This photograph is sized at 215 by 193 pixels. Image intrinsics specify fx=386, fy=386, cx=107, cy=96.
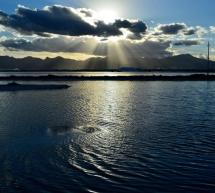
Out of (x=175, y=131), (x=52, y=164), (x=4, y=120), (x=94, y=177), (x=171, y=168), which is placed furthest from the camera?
(x=4, y=120)

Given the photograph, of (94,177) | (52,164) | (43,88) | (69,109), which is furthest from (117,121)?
(43,88)

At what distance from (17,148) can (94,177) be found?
724 centimetres

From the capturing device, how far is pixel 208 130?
25562 mm

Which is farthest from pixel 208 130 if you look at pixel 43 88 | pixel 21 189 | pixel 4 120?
pixel 43 88

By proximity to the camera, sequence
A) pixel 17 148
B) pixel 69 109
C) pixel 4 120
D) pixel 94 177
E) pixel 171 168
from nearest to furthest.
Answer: pixel 94 177 → pixel 171 168 → pixel 17 148 → pixel 4 120 → pixel 69 109

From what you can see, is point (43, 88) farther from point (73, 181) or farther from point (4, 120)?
point (73, 181)

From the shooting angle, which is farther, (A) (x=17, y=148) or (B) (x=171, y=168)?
(A) (x=17, y=148)

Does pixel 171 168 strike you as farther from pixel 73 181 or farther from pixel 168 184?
pixel 73 181

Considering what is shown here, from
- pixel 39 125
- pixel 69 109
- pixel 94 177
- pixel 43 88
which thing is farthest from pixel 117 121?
pixel 43 88

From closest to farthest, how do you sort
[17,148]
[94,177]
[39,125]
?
[94,177] < [17,148] < [39,125]

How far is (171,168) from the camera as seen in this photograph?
16.1 meters

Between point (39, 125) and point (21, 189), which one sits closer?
point (21, 189)

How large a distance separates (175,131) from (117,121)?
7.24 meters

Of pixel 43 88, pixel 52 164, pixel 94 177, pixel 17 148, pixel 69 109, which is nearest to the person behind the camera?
pixel 94 177
